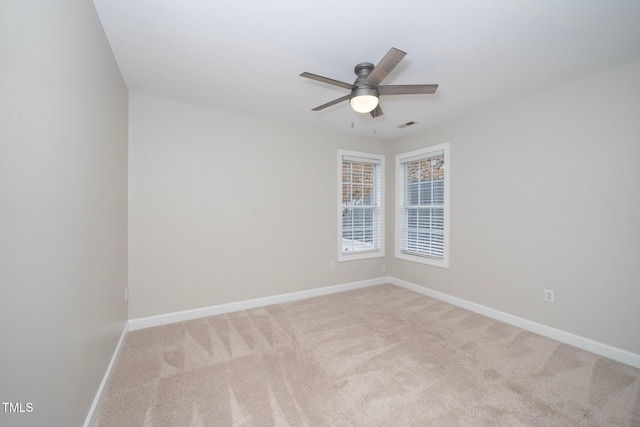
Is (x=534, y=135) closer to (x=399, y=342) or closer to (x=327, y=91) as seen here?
(x=327, y=91)

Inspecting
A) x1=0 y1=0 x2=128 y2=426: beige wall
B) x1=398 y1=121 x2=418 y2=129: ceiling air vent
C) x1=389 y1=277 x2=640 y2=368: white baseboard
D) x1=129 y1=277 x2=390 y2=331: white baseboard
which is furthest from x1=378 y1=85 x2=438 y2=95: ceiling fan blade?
x1=129 y1=277 x2=390 y2=331: white baseboard

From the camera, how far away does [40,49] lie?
3.32 feet

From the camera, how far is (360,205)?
4340 millimetres

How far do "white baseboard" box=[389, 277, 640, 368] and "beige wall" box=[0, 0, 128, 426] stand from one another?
3751mm

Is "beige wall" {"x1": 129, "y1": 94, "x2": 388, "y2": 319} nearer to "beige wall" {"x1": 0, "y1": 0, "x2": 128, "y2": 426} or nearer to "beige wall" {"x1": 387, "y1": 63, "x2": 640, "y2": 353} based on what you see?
"beige wall" {"x1": 0, "y1": 0, "x2": 128, "y2": 426}

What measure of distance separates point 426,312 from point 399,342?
91 centimetres

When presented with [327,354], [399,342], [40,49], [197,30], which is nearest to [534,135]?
[399,342]

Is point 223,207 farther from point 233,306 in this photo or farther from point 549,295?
point 549,295

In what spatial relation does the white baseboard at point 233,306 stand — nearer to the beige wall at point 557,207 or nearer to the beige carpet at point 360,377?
the beige carpet at point 360,377

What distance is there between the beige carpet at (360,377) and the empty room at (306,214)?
2 centimetres

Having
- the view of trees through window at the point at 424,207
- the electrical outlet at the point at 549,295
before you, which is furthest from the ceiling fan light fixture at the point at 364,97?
the electrical outlet at the point at 549,295

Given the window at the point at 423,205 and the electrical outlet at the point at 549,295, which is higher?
the window at the point at 423,205

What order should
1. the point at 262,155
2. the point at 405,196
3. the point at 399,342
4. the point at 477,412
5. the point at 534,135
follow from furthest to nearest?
1. the point at 405,196
2. the point at 262,155
3. the point at 534,135
4. the point at 399,342
5. the point at 477,412

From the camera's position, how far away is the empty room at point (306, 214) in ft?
3.91
